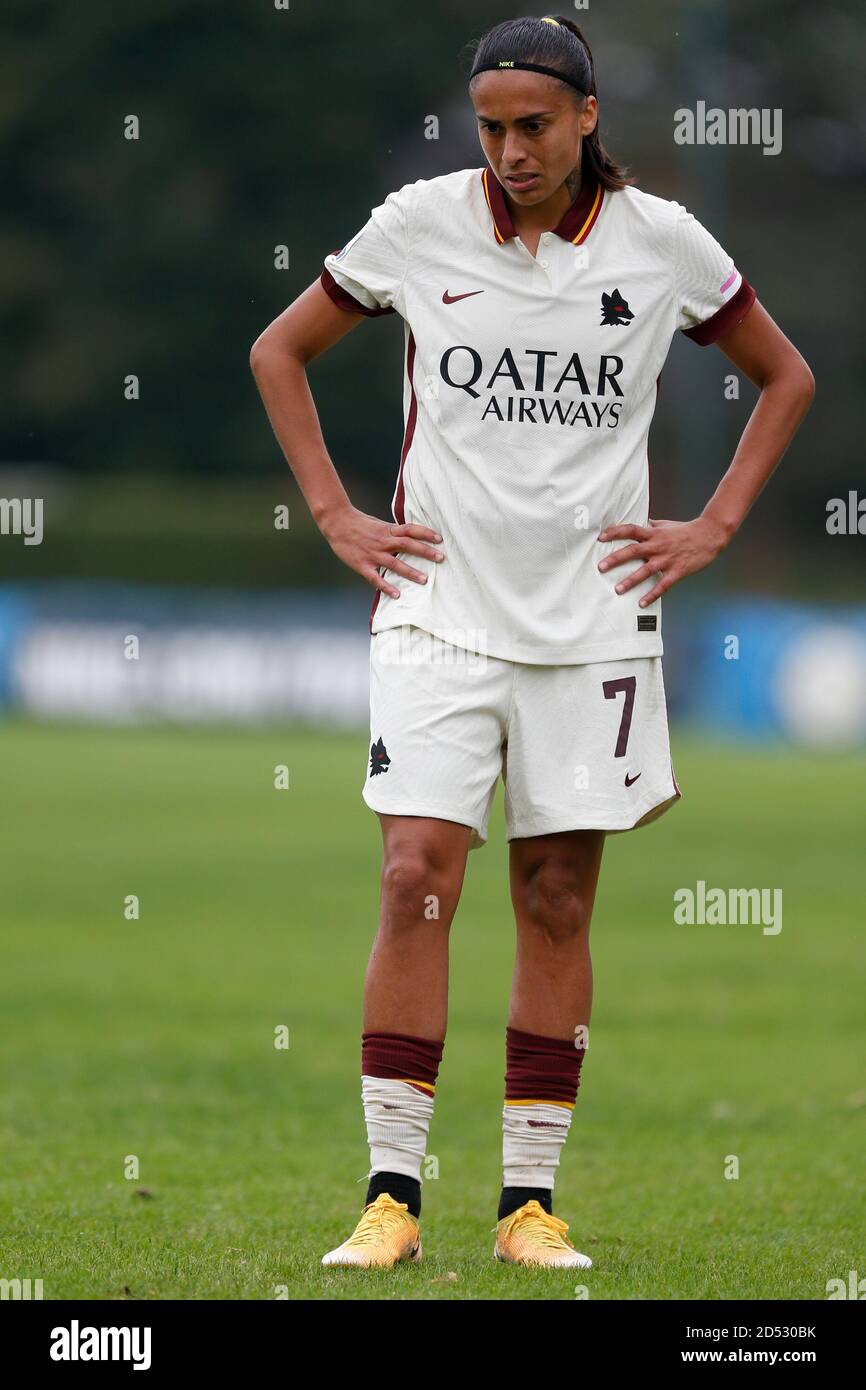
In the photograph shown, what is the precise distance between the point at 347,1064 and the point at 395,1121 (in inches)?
169

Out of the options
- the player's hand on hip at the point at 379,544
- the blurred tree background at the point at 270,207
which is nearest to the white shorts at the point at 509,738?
the player's hand on hip at the point at 379,544

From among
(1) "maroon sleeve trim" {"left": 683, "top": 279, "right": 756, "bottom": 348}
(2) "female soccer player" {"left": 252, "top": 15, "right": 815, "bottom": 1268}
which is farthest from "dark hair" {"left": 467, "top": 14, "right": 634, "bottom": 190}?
(1) "maroon sleeve trim" {"left": 683, "top": 279, "right": 756, "bottom": 348}

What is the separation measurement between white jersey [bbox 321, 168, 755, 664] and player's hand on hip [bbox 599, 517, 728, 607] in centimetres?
2

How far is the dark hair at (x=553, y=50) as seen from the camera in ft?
14.2

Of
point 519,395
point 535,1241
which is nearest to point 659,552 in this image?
point 519,395

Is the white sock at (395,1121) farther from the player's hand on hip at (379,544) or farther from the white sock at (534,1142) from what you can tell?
the player's hand on hip at (379,544)

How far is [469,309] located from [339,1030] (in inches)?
215

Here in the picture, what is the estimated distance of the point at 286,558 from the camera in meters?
41.6

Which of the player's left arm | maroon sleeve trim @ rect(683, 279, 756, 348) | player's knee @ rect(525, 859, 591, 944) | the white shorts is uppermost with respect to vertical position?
maroon sleeve trim @ rect(683, 279, 756, 348)

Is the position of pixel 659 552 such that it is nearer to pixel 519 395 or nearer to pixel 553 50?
pixel 519 395

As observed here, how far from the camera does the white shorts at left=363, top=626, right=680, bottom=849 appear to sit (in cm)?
433

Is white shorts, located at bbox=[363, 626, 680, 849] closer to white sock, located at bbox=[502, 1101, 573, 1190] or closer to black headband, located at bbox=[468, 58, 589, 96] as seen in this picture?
white sock, located at bbox=[502, 1101, 573, 1190]

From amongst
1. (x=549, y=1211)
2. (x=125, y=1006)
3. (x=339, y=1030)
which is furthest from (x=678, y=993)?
(x=549, y=1211)

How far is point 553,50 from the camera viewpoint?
4.33m
